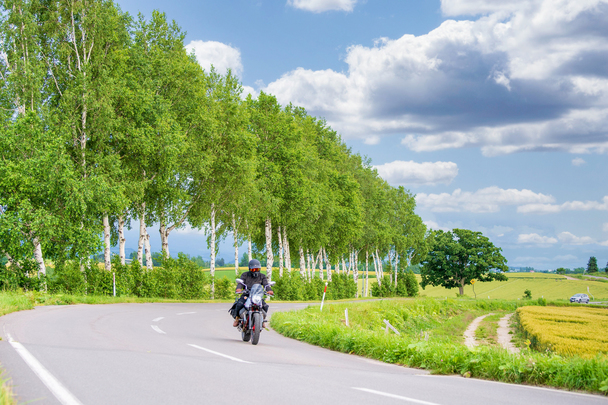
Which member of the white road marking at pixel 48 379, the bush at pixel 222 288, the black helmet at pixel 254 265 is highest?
the black helmet at pixel 254 265

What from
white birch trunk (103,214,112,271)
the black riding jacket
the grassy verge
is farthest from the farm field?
the black riding jacket

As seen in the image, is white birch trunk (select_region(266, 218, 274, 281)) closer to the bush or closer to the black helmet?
the bush

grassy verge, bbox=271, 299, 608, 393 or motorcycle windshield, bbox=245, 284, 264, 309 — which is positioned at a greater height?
motorcycle windshield, bbox=245, 284, 264, 309

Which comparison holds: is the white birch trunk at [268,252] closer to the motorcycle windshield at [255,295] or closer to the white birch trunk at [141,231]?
the white birch trunk at [141,231]

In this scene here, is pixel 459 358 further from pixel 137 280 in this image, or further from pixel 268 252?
pixel 268 252

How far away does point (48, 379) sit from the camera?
6070mm

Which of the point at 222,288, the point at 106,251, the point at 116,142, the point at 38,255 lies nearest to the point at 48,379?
the point at 38,255

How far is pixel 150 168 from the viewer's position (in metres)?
29.9

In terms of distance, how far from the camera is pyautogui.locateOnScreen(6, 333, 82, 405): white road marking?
5159mm

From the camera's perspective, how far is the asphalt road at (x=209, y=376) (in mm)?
5562

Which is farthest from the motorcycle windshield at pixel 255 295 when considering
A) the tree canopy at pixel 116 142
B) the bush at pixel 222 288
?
the bush at pixel 222 288

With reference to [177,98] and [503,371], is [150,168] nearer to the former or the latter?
[177,98]

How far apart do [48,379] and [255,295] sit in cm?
581

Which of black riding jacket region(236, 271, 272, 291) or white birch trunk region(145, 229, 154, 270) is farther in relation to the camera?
white birch trunk region(145, 229, 154, 270)
